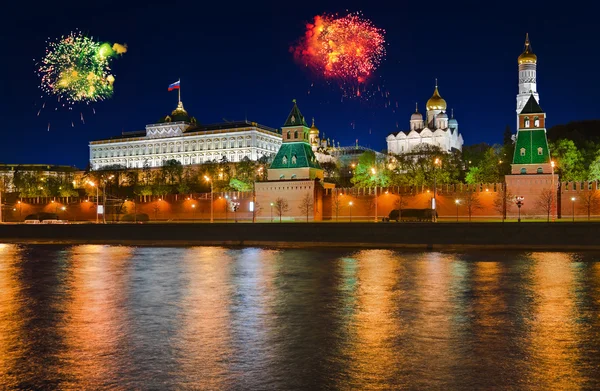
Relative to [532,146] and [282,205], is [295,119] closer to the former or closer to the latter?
[282,205]

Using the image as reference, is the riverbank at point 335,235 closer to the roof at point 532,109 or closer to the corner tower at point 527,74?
the roof at point 532,109

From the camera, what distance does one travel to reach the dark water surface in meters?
7.06

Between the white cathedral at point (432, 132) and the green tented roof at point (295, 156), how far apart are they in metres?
44.9

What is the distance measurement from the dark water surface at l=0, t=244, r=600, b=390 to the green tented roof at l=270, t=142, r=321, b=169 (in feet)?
115

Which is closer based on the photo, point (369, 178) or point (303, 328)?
point (303, 328)

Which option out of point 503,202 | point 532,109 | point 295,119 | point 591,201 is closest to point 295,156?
point 295,119

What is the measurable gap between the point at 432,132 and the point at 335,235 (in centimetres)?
7280

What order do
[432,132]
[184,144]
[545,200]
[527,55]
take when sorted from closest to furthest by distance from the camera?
[545,200], [527,55], [432,132], [184,144]

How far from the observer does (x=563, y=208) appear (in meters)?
46.4

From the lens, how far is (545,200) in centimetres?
4584

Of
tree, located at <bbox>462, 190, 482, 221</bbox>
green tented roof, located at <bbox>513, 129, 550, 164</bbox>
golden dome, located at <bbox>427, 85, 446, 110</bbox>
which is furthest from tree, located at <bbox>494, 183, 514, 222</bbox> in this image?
golden dome, located at <bbox>427, 85, 446, 110</bbox>

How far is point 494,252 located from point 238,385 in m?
20.2

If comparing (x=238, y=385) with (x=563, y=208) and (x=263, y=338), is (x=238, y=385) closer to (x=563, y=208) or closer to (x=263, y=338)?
(x=263, y=338)

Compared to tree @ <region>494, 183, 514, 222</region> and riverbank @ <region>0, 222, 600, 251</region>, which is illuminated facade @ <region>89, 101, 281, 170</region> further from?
riverbank @ <region>0, 222, 600, 251</region>
